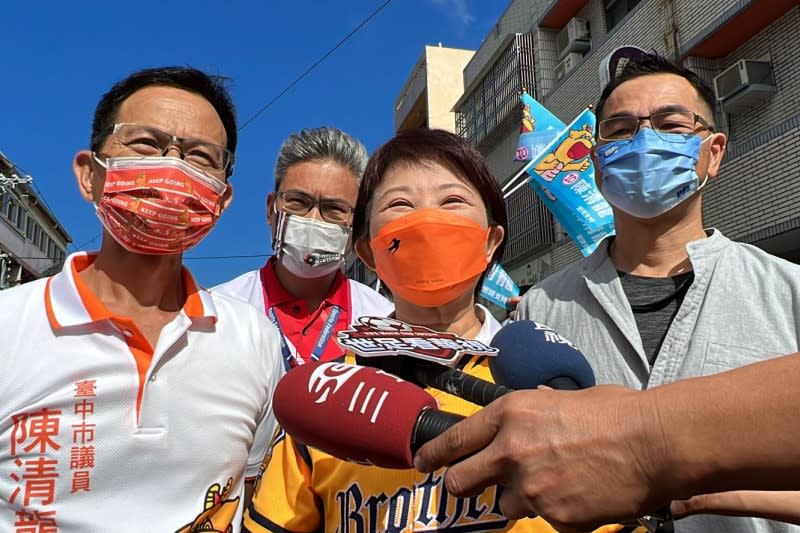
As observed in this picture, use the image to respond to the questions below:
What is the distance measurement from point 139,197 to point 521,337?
54.8 inches

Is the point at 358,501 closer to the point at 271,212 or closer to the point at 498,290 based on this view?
the point at 271,212

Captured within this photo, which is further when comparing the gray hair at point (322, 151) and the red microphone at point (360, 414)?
the gray hair at point (322, 151)

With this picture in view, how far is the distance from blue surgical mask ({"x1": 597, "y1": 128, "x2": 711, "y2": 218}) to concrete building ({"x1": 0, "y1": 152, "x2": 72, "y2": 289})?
3286 cm

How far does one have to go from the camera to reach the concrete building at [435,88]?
2114 centimetres

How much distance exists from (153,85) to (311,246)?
1.28 m

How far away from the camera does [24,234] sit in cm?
4197

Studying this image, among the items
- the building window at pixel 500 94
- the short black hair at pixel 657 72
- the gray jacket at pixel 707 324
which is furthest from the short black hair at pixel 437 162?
the building window at pixel 500 94

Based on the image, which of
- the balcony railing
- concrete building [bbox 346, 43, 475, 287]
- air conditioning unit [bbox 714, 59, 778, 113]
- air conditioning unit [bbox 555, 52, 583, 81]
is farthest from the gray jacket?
concrete building [bbox 346, 43, 475, 287]

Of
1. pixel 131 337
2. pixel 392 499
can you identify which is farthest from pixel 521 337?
pixel 131 337

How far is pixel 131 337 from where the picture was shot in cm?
185

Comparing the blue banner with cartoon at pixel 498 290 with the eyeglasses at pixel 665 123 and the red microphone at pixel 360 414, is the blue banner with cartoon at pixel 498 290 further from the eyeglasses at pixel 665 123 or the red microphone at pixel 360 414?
the red microphone at pixel 360 414

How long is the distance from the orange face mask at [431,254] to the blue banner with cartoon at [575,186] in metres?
4.25

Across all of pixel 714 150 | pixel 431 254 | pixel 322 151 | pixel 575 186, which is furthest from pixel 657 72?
pixel 575 186

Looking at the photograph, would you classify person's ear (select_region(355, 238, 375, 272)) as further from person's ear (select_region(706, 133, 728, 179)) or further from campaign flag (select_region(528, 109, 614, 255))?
campaign flag (select_region(528, 109, 614, 255))
